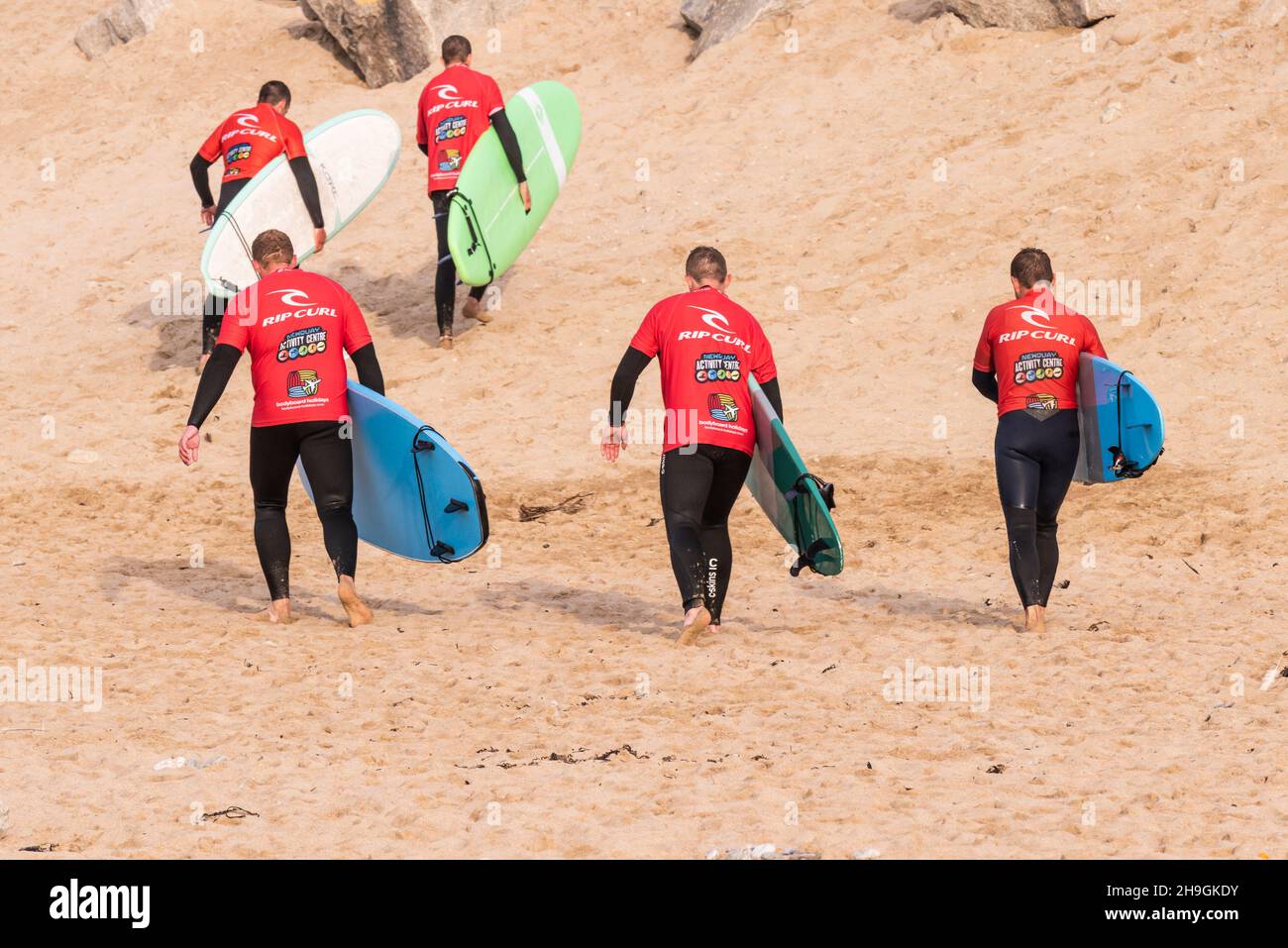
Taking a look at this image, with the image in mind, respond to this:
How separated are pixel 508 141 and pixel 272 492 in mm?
4814

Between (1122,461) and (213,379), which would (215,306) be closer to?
(213,379)

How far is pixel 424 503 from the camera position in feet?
22.9

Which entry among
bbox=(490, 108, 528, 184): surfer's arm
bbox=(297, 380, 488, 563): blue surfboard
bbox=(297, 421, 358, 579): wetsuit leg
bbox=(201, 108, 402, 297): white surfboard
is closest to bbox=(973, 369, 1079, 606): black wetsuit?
bbox=(297, 380, 488, 563): blue surfboard

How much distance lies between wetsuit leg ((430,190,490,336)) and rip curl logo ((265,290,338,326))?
4352 mm

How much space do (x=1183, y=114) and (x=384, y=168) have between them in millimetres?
6071

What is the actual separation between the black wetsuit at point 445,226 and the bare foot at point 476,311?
21 centimetres

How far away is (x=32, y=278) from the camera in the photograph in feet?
44.0

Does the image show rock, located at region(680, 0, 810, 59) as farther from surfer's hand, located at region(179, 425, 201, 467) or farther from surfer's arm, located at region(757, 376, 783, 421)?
surfer's hand, located at region(179, 425, 201, 467)

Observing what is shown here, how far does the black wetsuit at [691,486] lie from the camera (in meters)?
6.34

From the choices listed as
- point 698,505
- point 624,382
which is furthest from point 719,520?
point 624,382

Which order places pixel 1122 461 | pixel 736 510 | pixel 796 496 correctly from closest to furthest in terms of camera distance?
pixel 796 496
pixel 1122 461
pixel 736 510

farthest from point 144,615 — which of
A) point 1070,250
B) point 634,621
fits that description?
point 1070,250

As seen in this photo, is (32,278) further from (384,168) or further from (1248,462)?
(1248,462)

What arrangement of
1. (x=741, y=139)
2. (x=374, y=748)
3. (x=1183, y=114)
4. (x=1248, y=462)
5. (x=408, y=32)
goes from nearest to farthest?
(x=374, y=748) → (x=1248, y=462) → (x=1183, y=114) → (x=741, y=139) → (x=408, y=32)
